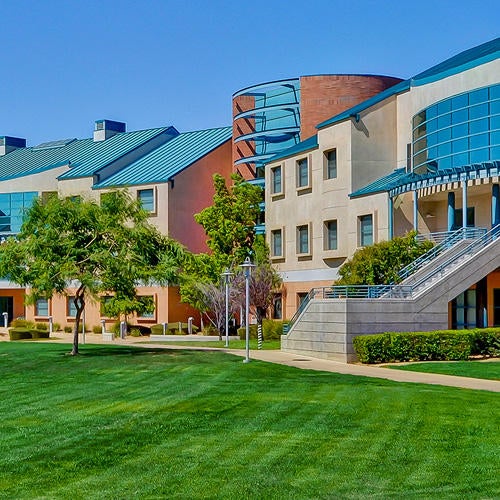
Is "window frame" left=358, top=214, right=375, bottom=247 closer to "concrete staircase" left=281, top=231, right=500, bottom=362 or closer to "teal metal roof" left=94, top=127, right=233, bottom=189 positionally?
"concrete staircase" left=281, top=231, right=500, bottom=362

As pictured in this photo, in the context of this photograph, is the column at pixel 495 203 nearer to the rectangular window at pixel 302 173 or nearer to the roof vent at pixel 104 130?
the rectangular window at pixel 302 173

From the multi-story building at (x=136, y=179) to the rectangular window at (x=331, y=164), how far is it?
14.2 m

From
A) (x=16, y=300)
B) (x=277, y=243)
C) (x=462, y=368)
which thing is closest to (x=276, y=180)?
(x=277, y=243)

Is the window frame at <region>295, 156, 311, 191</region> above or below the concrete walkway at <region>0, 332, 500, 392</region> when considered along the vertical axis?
above

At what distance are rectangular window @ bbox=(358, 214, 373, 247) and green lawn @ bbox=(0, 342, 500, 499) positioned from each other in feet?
74.2

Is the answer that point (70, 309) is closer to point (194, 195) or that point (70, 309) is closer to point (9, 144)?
point (194, 195)

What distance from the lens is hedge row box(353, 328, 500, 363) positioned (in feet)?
108

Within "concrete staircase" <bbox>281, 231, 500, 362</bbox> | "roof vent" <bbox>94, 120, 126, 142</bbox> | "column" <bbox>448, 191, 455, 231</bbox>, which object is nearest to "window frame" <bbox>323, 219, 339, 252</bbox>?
"column" <bbox>448, 191, 455, 231</bbox>

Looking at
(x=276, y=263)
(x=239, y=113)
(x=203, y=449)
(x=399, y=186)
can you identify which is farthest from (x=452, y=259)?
(x=239, y=113)

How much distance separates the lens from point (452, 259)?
122ft

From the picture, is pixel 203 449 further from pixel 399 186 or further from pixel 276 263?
pixel 276 263

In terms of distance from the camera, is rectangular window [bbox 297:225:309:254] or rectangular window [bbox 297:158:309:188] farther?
rectangular window [bbox 297:158:309:188]

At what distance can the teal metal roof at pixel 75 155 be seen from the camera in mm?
70750

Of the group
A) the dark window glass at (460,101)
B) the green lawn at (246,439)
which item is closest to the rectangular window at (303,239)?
the dark window glass at (460,101)
